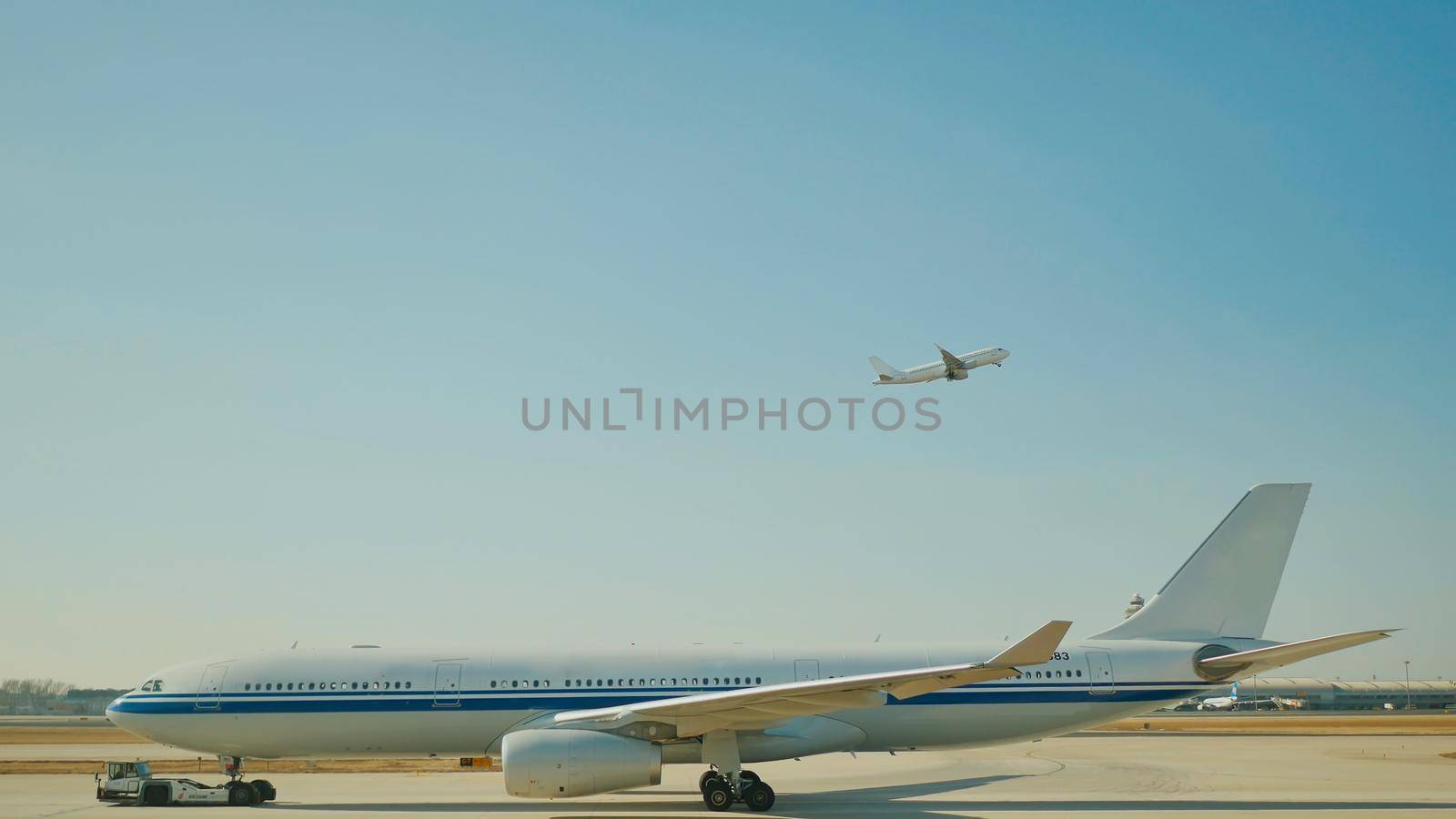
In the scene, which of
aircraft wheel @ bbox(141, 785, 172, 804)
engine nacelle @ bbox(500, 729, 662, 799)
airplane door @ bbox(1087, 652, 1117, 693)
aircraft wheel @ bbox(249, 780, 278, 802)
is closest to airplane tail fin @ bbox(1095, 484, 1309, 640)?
airplane door @ bbox(1087, 652, 1117, 693)

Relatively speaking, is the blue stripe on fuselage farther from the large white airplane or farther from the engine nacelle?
the engine nacelle

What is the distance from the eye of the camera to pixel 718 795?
19.5 meters

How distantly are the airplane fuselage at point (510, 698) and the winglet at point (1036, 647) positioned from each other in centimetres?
476

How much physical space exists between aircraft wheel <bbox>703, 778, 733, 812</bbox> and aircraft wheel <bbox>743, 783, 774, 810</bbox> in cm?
30

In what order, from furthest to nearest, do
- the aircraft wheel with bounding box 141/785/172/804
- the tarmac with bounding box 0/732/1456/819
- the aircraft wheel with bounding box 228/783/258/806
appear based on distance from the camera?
the aircraft wheel with bounding box 228/783/258/806 → the aircraft wheel with bounding box 141/785/172/804 → the tarmac with bounding box 0/732/1456/819

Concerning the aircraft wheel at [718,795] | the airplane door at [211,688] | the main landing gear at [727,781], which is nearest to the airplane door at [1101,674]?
the main landing gear at [727,781]

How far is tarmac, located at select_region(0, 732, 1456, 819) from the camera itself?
63.0 feet

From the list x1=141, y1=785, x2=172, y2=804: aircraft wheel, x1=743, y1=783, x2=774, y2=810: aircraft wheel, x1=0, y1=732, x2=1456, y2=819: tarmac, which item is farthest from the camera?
x1=141, y1=785, x2=172, y2=804: aircraft wheel

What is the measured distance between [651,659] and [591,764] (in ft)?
11.9

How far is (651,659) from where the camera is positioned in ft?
71.8

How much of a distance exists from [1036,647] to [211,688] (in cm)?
1606

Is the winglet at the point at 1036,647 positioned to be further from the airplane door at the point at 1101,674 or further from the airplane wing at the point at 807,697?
the airplane door at the point at 1101,674

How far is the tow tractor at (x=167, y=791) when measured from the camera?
20828 mm

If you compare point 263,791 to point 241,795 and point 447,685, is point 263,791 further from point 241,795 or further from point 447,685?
point 447,685
